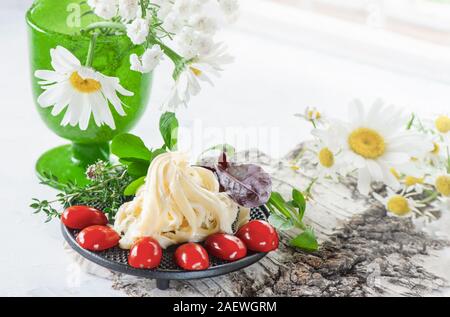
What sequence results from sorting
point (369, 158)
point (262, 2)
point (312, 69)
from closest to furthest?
point (369, 158) < point (312, 69) < point (262, 2)

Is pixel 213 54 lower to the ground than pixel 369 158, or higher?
higher

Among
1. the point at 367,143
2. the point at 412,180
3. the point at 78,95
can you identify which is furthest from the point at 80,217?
the point at 412,180

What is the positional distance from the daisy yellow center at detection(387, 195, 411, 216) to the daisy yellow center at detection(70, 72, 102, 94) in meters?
0.46

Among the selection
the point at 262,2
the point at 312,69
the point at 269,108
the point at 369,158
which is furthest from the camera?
the point at 262,2

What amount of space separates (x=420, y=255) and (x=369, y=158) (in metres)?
0.16

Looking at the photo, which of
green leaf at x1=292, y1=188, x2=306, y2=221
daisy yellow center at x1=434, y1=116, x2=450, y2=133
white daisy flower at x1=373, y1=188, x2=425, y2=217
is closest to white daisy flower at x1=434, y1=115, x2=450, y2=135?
daisy yellow center at x1=434, y1=116, x2=450, y2=133

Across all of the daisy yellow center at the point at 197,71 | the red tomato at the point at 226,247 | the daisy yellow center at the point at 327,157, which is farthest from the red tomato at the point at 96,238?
the daisy yellow center at the point at 327,157

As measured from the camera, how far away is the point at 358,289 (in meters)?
1.12

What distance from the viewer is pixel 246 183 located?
1129mm

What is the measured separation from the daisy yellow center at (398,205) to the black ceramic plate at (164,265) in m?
0.29

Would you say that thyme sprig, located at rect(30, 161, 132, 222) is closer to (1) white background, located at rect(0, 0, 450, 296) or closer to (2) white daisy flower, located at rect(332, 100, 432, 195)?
(1) white background, located at rect(0, 0, 450, 296)

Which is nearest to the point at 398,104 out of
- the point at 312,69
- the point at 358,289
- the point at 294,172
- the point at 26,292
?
the point at 312,69

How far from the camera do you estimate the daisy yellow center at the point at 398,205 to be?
129 centimetres

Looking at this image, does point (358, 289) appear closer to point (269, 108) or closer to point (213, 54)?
point (213, 54)
